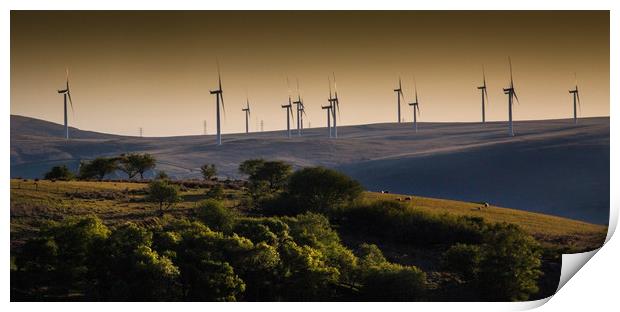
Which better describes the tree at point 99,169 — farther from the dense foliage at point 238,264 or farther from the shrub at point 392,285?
the shrub at point 392,285

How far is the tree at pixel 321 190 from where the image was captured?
282ft

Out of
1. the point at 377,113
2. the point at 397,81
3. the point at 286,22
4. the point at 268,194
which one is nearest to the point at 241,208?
the point at 268,194

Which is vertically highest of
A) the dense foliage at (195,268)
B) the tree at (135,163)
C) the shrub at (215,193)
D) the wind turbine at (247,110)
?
the wind turbine at (247,110)

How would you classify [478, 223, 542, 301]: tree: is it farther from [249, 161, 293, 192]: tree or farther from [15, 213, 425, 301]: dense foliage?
[249, 161, 293, 192]: tree

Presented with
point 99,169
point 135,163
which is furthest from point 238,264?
point 135,163

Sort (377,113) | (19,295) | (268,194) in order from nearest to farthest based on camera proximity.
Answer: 1. (19,295)
2. (268,194)
3. (377,113)

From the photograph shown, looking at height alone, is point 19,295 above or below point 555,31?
below

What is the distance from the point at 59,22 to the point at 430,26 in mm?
32420

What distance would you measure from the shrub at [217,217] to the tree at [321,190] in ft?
39.5

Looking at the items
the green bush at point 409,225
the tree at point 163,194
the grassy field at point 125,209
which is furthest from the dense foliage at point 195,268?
the tree at point 163,194

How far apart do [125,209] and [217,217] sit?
16731 mm

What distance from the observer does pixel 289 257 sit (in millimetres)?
61719

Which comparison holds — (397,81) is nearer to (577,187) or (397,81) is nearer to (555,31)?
(577,187)

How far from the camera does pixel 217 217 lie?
7288 cm
